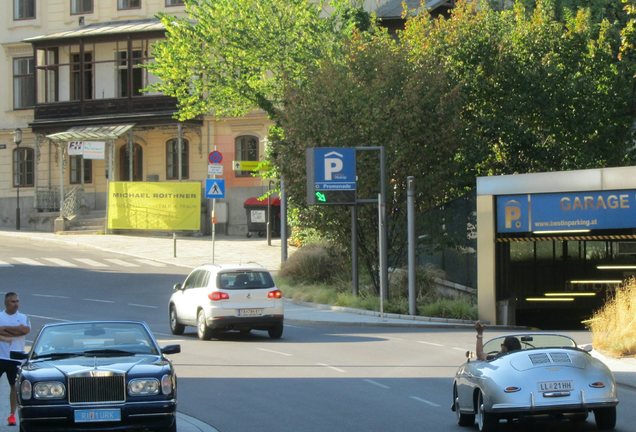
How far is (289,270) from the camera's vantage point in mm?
41938

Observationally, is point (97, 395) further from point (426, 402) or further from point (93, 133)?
point (93, 133)

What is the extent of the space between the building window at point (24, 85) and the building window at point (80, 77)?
280cm

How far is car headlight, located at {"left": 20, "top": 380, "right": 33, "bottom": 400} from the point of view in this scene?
44.8ft

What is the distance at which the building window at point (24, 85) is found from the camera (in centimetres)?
6662

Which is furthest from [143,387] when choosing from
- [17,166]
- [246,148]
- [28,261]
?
[17,166]

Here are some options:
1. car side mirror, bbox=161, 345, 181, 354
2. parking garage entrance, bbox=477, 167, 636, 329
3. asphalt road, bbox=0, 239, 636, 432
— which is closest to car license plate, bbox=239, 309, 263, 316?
asphalt road, bbox=0, 239, 636, 432

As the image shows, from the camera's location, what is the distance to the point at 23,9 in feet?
220

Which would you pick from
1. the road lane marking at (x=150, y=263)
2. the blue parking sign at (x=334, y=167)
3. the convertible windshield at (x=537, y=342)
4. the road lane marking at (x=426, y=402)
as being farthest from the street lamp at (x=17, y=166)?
the convertible windshield at (x=537, y=342)

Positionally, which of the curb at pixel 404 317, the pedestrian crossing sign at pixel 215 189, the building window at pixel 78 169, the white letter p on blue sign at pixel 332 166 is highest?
the building window at pixel 78 169

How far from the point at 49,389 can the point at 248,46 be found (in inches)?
1377

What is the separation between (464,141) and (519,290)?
5.01 metres

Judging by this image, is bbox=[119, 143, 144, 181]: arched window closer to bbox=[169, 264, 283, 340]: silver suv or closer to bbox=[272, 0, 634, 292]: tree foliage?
bbox=[272, 0, 634, 292]: tree foliage

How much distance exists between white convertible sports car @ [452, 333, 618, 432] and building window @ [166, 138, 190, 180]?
4954cm

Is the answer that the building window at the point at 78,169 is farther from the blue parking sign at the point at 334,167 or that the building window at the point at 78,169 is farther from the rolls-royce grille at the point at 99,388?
the rolls-royce grille at the point at 99,388
